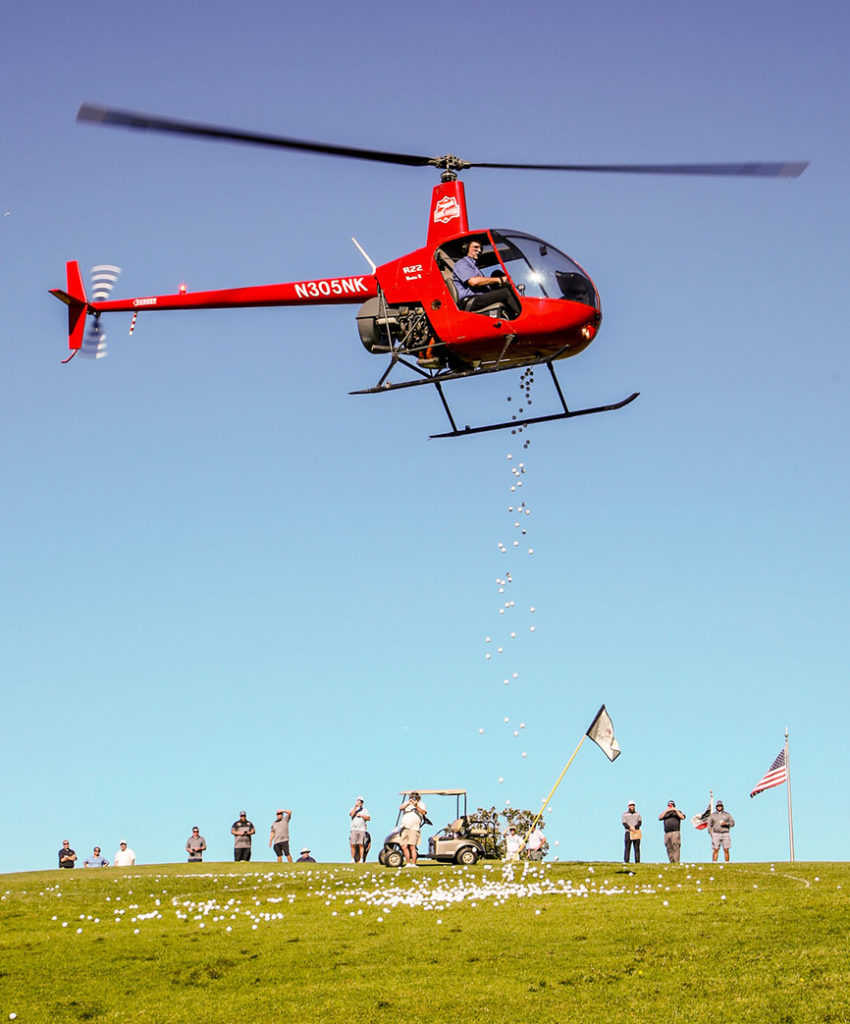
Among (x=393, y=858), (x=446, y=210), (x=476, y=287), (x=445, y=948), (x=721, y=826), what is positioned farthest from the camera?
(x=721, y=826)

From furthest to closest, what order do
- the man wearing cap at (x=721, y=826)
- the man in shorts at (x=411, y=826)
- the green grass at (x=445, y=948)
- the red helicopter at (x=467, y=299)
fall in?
the man wearing cap at (x=721, y=826) → the man in shorts at (x=411, y=826) → the red helicopter at (x=467, y=299) → the green grass at (x=445, y=948)

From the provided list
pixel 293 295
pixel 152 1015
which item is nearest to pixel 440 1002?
pixel 152 1015

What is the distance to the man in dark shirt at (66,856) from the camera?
36188 millimetres

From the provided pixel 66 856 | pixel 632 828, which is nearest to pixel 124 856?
pixel 66 856

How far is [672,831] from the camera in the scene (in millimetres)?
31453

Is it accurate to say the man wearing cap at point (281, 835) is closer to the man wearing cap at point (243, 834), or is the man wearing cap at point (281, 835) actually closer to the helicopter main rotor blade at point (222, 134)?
the man wearing cap at point (243, 834)

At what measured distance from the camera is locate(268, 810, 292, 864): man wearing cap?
34125 millimetres

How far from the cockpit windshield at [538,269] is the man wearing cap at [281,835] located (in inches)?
690

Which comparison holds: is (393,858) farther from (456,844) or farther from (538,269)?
(538,269)

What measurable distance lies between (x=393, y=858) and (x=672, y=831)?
6.99 metres

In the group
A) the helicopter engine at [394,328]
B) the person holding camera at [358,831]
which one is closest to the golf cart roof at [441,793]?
the person holding camera at [358,831]

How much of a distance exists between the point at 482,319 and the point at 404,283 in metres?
2.21

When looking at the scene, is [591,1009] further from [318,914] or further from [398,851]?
[398,851]

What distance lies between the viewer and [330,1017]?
58.6 ft
